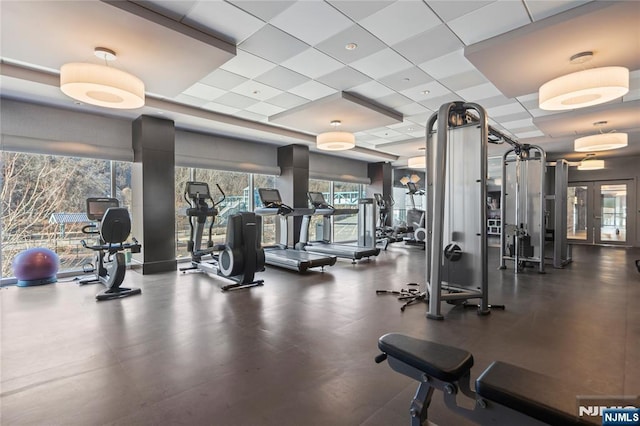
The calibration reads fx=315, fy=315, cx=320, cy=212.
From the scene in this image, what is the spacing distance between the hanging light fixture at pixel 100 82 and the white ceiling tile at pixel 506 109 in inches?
242

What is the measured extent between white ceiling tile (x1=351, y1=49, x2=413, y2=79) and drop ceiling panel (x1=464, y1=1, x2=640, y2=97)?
0.85 meters

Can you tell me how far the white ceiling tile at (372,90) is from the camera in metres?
5.03

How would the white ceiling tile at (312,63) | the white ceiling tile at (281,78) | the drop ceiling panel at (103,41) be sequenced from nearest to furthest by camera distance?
the drop ceiling panel at (103,41) < the white ceiling tile at (312,63) < the white ceiling tile at (281,78)

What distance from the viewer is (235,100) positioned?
568 cm

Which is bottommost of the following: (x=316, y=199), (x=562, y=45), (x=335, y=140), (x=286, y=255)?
(x=286, y=255)

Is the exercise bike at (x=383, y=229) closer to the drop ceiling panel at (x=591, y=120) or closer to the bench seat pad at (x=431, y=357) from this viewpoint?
the drop ceiling panel at (x=591, y=120)

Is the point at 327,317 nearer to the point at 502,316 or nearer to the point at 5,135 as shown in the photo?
the point at 502,316

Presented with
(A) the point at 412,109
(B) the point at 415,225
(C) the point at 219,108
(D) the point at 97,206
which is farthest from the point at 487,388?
(B) the point at 415,225

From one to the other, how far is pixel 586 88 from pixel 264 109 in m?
4.88

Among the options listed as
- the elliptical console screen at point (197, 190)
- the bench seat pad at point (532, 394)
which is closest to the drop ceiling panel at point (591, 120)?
the bench seat pad at point (532, 394)

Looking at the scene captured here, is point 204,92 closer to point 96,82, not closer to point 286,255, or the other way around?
point 96,82

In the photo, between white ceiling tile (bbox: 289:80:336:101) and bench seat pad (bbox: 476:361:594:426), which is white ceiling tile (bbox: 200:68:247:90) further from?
bench seat pad (bbox: 476:361:594:426)

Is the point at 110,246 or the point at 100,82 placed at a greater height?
the point at 100,82

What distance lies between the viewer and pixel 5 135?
5094 mm
